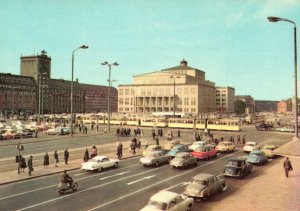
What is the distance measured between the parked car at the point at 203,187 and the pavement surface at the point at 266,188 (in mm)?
897

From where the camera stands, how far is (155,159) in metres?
29.3

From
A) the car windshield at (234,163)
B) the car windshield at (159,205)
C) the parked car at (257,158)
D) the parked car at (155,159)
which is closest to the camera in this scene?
the car windshield at (159,205)

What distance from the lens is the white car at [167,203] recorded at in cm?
1470

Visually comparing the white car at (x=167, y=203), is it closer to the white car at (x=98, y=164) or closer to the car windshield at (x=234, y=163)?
the car windshield at (x=234, y=163)

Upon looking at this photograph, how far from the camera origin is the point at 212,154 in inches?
1348

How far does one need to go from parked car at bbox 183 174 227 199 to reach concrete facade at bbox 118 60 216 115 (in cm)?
13062

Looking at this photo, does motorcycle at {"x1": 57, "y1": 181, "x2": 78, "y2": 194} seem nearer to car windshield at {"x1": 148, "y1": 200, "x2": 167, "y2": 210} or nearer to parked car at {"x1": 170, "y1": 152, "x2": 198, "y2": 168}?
car windshield at {"x1": 148, "y1": 200, "x2": 167, "y2": 210}

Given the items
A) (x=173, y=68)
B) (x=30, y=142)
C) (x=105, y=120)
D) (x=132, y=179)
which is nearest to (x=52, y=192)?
(x=132, y=179)

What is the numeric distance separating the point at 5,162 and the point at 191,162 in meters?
16.2

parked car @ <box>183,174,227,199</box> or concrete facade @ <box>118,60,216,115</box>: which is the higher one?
concrete facade @ <box>118,60,216,115</box>

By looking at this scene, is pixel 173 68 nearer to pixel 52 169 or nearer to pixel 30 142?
pixel 30 142

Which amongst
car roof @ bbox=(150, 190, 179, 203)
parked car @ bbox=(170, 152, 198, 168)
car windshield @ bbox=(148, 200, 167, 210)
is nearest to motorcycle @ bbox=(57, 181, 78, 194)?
car roof @ bbox=(150, 190, 179, 203)

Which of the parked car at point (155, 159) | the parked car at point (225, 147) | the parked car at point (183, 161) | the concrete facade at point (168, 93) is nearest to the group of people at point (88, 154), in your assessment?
the parked car at point (155, 159)

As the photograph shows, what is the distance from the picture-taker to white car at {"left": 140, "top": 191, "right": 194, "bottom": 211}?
14.7 metres
